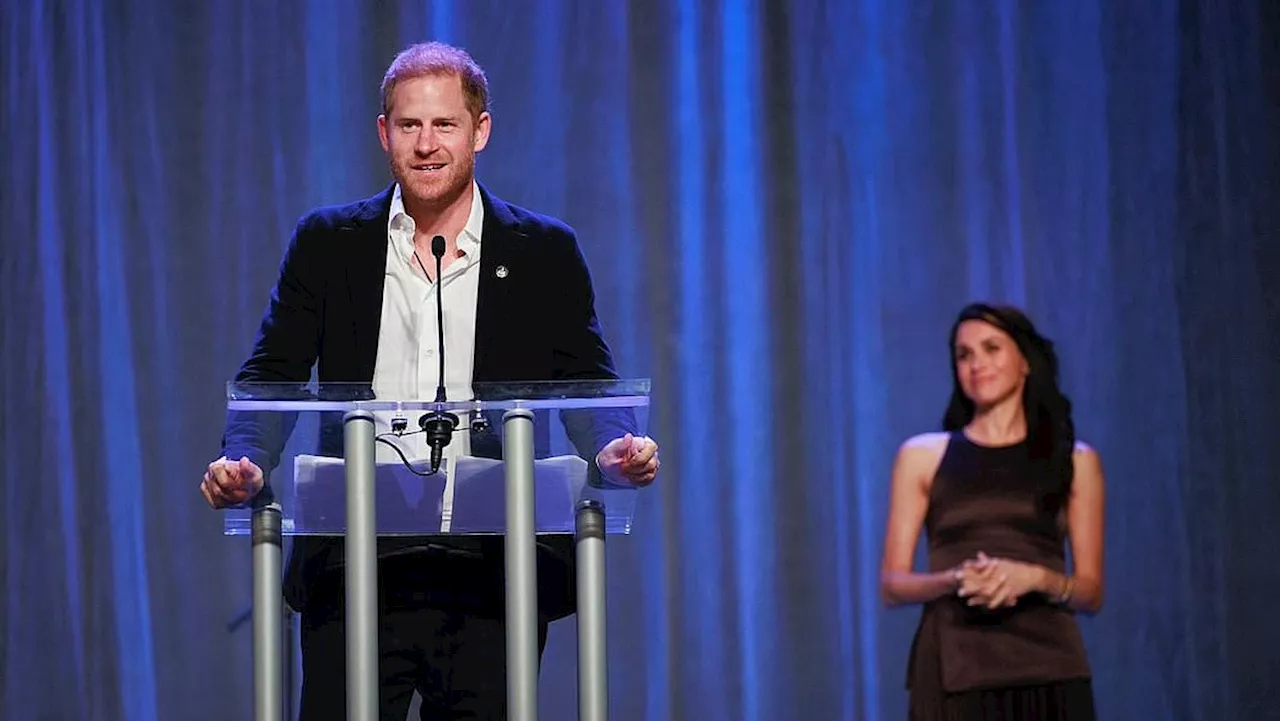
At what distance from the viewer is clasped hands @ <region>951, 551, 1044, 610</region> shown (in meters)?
4.24

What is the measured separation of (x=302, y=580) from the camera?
270 cm

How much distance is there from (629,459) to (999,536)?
2186 mm

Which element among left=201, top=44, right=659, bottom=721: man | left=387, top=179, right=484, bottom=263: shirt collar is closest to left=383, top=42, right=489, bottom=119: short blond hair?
left=201, top=44, right=659, bottom=721: man

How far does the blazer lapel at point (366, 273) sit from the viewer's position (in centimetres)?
293

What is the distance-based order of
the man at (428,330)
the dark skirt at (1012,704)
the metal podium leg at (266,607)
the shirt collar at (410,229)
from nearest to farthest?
the metal podium leg at (266,607)
the man at (428,330)
the shirt collar at (410,229)
the dark skirt at (1012,704)

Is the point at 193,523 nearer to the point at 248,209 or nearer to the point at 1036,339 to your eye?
the point at 248,209

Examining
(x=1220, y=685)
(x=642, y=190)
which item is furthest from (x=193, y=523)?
(x=1220, y=685)

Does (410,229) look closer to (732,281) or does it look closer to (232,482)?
(232,482)

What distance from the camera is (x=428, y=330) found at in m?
2.92

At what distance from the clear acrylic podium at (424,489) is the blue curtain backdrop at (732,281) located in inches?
72.5

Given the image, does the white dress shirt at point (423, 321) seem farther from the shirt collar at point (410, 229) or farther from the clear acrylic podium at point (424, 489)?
the clear acrylic podium at point (424, 489)

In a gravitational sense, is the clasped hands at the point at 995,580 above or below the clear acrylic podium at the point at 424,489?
below

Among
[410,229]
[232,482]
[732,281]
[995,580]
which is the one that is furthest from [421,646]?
[995,580]

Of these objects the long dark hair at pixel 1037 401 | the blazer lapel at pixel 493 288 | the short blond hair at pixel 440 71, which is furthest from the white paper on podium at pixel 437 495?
the long dark hair at pixel 1037 401
